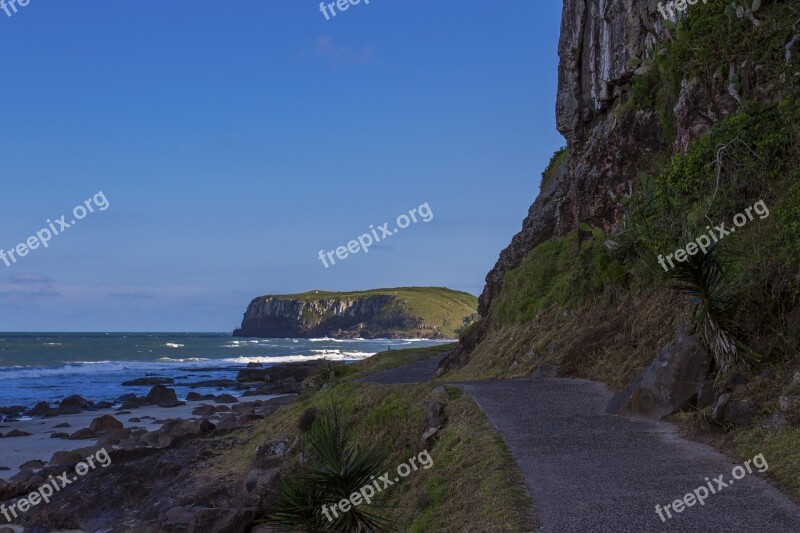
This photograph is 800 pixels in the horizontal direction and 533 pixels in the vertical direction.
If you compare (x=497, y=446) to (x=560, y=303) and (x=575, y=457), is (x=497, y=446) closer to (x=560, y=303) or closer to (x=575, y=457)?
(x=575, y=457)

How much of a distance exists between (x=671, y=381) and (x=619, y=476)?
3332 mm

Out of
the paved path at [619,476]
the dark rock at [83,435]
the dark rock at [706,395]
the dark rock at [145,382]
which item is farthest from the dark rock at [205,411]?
the dark rock at [706,395]

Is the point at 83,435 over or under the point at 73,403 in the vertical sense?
under

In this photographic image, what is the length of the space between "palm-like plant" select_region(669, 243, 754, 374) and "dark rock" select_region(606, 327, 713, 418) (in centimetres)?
28

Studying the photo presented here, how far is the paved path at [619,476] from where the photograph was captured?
20.8ft

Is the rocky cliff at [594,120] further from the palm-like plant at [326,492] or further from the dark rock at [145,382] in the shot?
the dark rock at [145,382]

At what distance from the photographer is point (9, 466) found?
21141mm

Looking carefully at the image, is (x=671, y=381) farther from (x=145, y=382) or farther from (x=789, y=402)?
(x=145, y=382)

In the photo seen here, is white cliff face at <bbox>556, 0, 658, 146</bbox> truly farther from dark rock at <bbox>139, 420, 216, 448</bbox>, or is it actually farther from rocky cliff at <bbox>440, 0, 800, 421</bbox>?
dark rock at <bbox>139, 420, 216, 448</bbox>

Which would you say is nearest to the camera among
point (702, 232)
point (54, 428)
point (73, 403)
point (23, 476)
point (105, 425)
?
point (702, 232)

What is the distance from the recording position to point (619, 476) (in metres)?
7.77

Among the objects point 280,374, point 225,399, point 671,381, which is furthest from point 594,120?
point 280,374

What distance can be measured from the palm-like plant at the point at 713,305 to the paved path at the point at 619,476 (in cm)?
128

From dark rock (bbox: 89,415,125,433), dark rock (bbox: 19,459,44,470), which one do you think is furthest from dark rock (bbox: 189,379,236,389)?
dark rock (bbox: 19,459,44,470)
